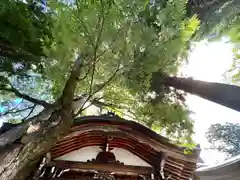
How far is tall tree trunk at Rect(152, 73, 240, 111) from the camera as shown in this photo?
2.82m

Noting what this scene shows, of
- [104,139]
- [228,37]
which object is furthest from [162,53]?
[228,37]

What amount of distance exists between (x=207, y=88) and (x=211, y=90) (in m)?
0.11

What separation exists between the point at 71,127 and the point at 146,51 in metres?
1.42

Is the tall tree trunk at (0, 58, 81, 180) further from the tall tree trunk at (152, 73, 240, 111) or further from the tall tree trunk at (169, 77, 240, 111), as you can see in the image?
the tall tree trunk at (169, 77, 240, 111)

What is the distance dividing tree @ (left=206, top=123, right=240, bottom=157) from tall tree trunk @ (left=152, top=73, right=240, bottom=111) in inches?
376

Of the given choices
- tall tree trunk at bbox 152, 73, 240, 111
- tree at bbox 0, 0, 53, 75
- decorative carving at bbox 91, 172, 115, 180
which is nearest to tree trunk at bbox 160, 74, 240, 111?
tall tree trunk at bbox 152, 73, 240, 111

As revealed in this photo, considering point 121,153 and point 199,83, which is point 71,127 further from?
point 199,83

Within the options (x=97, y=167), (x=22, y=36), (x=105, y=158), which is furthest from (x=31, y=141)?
(x=22, y=36)

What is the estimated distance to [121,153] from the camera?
3744 mm

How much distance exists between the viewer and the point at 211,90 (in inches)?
128

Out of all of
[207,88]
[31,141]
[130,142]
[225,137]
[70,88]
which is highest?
[225,137]

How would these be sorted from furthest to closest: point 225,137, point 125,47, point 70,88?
point 225,137, point 70,88, point 125,47

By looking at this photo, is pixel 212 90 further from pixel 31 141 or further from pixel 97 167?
pixel 31 141

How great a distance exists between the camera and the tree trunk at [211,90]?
2.81 m
